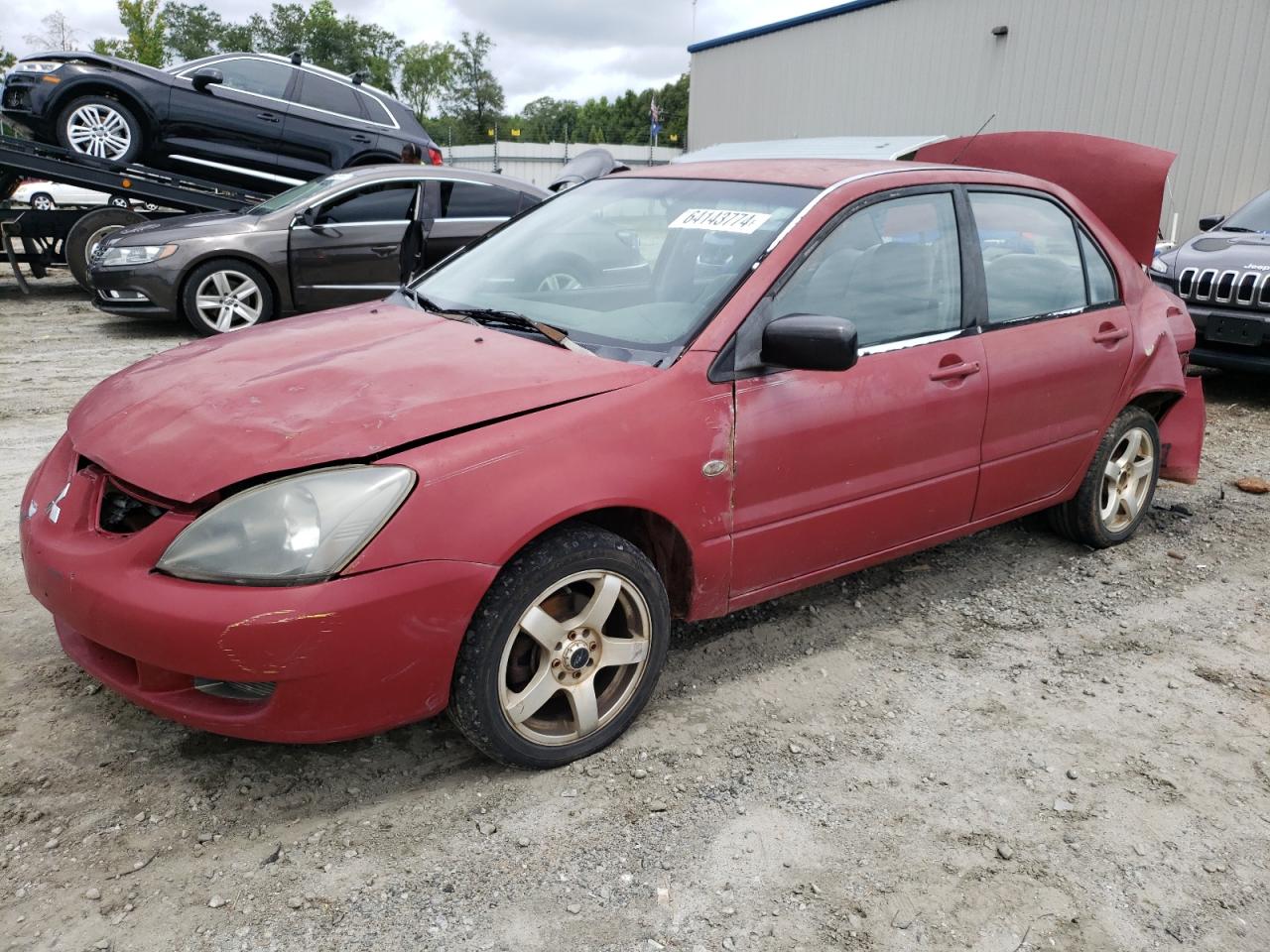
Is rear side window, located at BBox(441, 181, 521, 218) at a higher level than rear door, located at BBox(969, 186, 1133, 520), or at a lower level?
higher

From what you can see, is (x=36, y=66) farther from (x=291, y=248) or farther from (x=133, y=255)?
(x=291, y=248)

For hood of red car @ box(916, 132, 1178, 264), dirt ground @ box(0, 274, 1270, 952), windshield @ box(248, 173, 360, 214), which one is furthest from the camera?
windshield @ box(248, 173, 360, 214)

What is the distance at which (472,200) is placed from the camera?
886 cm

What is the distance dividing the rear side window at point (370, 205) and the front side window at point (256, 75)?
3514 mm

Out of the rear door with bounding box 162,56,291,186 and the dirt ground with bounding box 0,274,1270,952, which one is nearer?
the dirt ground with bounding box 0,274,1270,952

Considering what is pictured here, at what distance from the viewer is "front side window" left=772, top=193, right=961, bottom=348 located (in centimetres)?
308

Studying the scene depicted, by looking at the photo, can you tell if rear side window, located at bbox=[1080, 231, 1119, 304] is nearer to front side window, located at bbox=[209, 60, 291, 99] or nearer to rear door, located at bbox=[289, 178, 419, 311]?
rear door, located at bbox=[289, 178, 419, 311]

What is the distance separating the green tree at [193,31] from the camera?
6950cm

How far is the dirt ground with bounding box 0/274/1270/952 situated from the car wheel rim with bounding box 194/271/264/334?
16.7 ft

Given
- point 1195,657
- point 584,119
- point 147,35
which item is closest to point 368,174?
point 1195,657

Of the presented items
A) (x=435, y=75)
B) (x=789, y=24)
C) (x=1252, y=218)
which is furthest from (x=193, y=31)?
(x=1252, y=218)

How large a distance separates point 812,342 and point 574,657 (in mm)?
1072

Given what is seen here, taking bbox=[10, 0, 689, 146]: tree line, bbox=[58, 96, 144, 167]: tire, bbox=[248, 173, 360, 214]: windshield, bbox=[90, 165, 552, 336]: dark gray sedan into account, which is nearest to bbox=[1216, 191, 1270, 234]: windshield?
bbox=[90, 165, 552, 336]: dark gray sedan

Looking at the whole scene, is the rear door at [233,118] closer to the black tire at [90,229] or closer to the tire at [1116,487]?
the black tire at [90,229]
